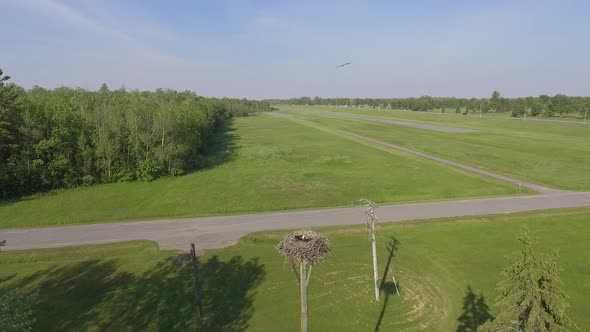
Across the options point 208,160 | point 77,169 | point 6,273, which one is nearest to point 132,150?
point 77,169

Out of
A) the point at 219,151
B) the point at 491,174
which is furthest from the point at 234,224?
the point at 219,151

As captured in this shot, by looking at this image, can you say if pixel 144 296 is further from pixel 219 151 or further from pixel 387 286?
pixel 219 151

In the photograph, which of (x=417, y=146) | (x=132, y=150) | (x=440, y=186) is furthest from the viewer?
(x=417, y=146)

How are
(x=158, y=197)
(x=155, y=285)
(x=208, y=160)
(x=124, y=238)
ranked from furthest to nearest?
(x=208, y=160), (x=158, y=197), (x=124, y=238), (x=155, y=285)

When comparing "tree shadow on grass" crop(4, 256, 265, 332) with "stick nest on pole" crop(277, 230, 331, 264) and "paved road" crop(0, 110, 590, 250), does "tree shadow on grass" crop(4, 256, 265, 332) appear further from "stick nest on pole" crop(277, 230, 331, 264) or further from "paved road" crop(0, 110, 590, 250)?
"stick nest on pole" crop(277, 230, 331, 264)

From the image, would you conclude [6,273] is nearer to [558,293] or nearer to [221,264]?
[221,264]

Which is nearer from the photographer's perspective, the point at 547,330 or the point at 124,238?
the point at 547,330
